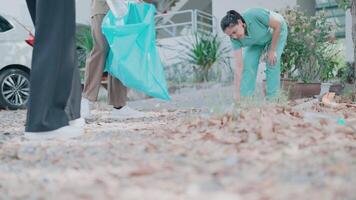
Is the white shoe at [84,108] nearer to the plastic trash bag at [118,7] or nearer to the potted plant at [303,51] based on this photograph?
the plastic trash bag at [118,7]

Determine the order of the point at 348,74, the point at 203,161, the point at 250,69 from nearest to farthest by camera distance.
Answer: the point at 203,161, the point at 250,69, the point at 348,74

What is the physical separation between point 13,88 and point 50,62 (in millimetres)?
4647

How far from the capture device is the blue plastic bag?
5.14 metres

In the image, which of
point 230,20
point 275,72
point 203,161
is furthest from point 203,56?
point 203,161

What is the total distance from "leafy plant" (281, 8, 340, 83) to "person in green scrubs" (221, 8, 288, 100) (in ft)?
6.35

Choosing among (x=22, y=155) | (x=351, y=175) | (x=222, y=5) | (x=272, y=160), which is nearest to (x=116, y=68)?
(x=22, y=155)

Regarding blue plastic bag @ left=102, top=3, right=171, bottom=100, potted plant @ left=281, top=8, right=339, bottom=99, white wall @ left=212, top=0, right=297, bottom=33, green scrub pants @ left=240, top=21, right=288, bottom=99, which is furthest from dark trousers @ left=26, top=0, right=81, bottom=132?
white wall @ left=212, top=0, right=297, bottom=33

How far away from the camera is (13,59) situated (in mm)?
7941

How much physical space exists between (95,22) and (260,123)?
2479 millimetres

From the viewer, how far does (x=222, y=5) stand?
12.4 m

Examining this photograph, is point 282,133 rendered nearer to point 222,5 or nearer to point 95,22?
point 95,22

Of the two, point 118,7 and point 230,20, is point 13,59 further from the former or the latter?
point 230,20

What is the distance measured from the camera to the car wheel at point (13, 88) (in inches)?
310

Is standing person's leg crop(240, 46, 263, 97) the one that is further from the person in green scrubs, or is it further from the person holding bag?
the person holding bag
